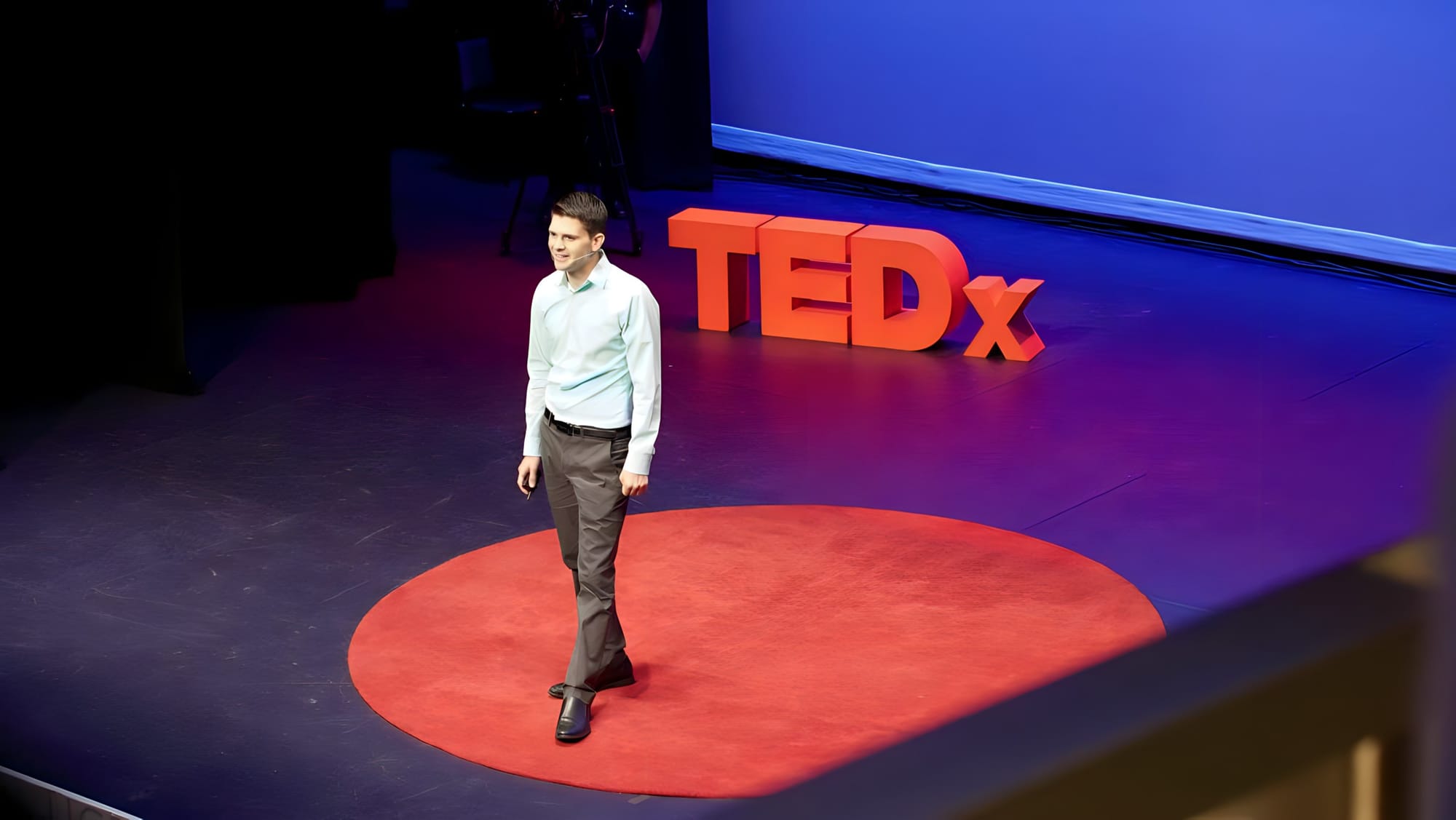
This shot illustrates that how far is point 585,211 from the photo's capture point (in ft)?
15.9

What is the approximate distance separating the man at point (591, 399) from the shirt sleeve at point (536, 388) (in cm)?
1

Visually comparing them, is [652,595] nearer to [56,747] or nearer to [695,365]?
[56,747]

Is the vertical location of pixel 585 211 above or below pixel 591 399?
above

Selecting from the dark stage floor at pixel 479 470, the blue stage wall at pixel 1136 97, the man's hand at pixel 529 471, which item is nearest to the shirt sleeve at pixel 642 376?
the man's hand at pixel 529 471

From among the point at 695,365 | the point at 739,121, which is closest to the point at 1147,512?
the point at 695,365

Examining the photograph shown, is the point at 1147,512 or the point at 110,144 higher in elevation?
the point at 110,144

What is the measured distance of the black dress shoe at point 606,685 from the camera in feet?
17.4

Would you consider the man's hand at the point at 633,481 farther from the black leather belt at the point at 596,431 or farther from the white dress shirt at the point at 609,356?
the black leather belt at the point at 596,431

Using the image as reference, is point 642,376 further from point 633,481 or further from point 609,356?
point 633,481

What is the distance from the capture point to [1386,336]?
30.9 feet

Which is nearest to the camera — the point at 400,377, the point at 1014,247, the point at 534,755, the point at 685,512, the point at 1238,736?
the point at 1238,736

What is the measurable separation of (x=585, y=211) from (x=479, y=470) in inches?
119

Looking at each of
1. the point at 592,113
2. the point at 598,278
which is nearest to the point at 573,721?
the point at 598,278

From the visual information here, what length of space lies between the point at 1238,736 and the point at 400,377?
349 inches
